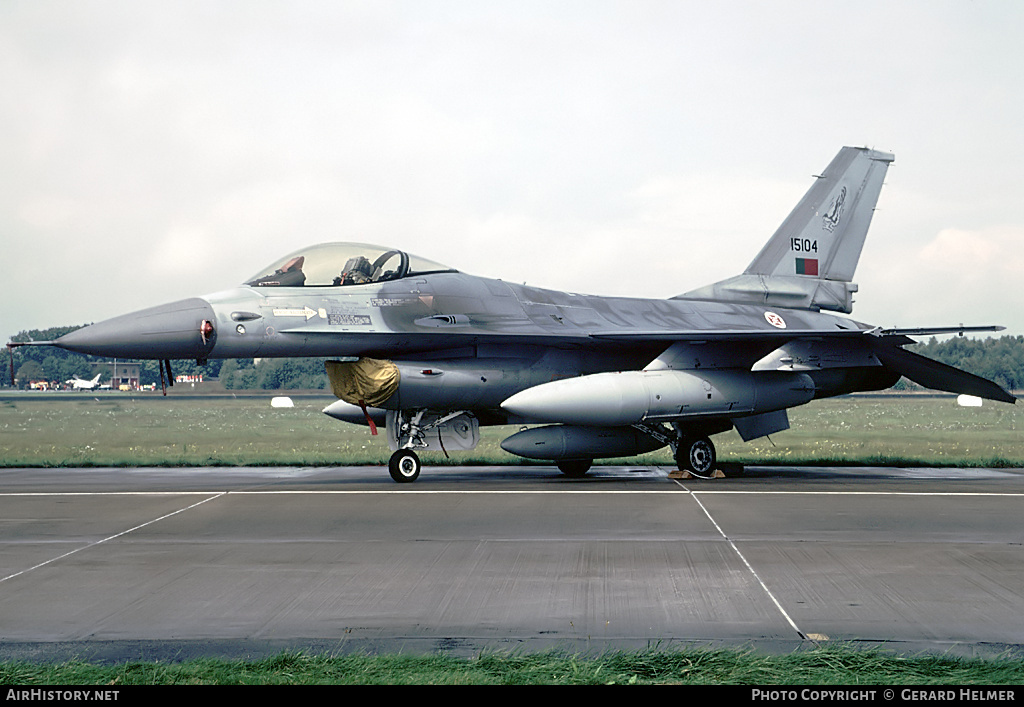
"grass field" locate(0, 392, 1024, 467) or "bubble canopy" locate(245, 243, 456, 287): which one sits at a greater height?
"bubble canopy" locate(245, 243, 456, 287)

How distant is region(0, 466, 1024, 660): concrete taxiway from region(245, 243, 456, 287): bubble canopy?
3.00m

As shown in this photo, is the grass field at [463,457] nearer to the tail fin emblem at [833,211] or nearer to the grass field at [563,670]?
the grass field at [563,670]

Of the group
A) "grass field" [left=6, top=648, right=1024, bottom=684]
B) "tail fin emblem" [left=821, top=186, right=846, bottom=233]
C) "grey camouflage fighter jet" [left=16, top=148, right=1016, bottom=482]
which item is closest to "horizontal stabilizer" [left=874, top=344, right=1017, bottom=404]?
"grey camouflage fighter jet" [left=16, top=148, right=1016, bottom=482]

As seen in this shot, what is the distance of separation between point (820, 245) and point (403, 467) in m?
9.71

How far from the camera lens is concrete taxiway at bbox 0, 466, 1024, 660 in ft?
18.1

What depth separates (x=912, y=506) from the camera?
443 inches

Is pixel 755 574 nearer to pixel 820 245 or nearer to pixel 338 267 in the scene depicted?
pixel 338 267

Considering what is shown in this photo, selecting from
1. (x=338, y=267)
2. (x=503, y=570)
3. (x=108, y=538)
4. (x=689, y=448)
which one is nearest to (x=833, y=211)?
(x=689, y=448)

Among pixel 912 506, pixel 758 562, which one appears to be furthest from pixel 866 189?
pixel 758 562

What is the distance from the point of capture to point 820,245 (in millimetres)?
19172

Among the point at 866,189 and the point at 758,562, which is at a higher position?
the point at 866,189

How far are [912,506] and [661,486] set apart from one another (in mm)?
3648

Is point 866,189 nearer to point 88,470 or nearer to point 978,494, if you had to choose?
point 978,494

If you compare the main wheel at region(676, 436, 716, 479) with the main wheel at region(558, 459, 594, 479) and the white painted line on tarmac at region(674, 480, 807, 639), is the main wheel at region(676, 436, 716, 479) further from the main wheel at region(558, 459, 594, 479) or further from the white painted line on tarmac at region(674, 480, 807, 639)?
the white painted line on tarmac at region(674, 480, 807, 639)
